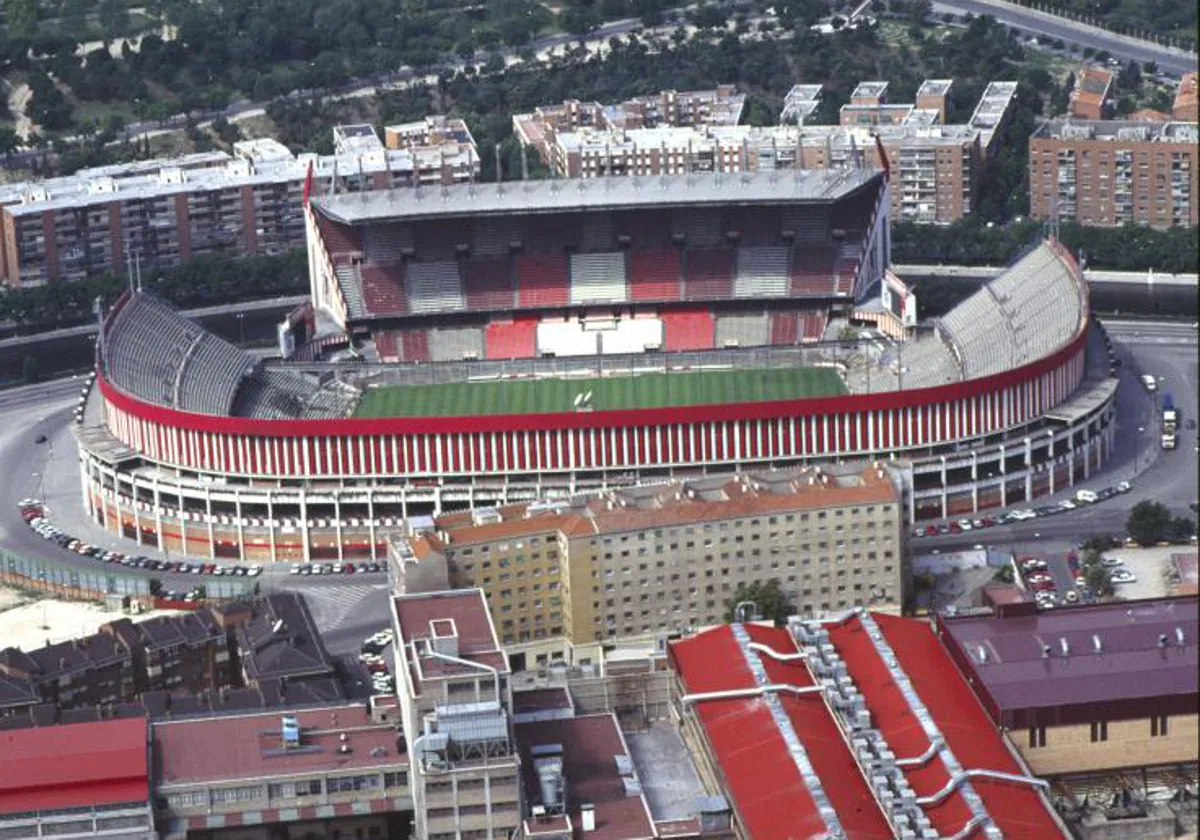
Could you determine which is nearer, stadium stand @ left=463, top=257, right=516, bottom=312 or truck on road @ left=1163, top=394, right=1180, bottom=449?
truck on road @ left=1163, top=394, right=1180, bottom=449

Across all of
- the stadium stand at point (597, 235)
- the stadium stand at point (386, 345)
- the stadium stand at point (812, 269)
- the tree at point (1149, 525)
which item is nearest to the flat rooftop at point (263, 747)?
the tree at point (1149, 525)

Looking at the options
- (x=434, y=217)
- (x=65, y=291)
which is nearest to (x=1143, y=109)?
(x=434, y=217)

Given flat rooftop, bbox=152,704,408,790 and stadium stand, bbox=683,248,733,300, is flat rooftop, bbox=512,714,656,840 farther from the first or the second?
stadium stand, bbox=683,248,733,300

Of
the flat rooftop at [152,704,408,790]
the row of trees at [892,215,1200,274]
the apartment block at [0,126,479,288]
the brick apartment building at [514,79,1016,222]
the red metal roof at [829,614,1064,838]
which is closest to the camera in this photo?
the red metal roof at [829,614,1064,838]

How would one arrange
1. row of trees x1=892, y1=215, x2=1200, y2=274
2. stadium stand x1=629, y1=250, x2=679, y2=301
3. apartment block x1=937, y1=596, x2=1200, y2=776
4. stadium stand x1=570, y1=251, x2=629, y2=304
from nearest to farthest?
1. apartment block x1=937, y1=596, x2=1200, y2=776
2. stadium stand x1=629, y1=250, x2=679, y2=301
3. stadium stand x1=570, y1=251, x2=629, y2=304
4. row of trees x1=892, y1=215, x2=1200, y2=274

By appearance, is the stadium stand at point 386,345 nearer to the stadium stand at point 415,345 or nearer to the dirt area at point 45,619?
the stadium stand at point 415,345

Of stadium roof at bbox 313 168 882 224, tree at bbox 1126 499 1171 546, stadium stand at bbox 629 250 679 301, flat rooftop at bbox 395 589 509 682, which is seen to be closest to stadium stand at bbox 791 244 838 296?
stadium roof at bbox 313 168 882 224
